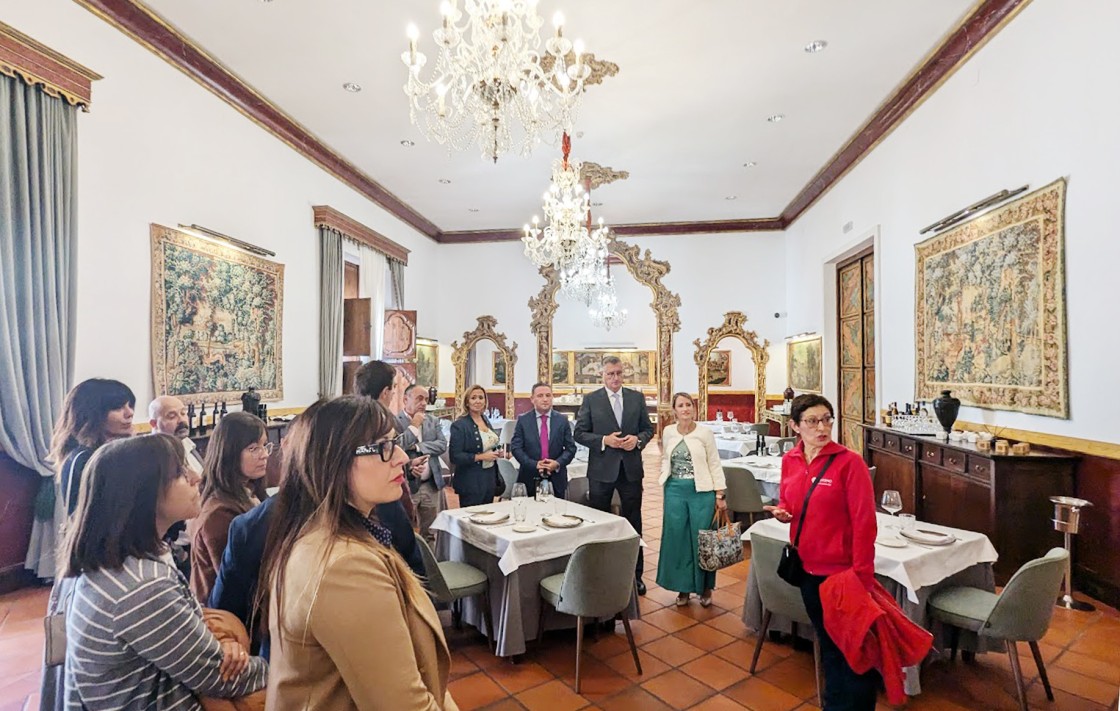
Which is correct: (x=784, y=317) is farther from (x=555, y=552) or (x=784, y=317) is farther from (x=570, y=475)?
(x=555, y=552)

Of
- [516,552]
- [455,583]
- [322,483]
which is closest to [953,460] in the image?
[516,552]

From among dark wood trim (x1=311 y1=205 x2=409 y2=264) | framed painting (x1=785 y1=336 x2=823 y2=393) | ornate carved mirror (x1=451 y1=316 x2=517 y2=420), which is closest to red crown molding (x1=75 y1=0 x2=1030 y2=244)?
Answer: dark wood trim (x1=311 y1=205 x2=409 y2=264)

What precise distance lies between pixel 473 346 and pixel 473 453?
8.42m

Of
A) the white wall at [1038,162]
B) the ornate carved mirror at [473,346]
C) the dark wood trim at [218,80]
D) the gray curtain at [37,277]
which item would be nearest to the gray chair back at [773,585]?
the white wall at [1038,162]

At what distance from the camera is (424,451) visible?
16.1 feet

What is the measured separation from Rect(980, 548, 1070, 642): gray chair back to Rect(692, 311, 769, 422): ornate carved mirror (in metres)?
9.15

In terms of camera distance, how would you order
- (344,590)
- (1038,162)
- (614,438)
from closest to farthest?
1. (344,590)
2. (1038,162)
3. (614,438)

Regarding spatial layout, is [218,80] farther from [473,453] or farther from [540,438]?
[540,438]

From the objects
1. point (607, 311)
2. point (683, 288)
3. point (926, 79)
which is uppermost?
point (926, 79)

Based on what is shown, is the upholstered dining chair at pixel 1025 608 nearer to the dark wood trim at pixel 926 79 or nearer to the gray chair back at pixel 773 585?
the gray chair back at pixel 773 585

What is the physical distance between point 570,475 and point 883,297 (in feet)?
15.1

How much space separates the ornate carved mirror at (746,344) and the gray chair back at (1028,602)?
9149 millimetres

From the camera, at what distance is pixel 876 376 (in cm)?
750

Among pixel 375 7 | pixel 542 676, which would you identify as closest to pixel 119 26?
pixel 375 7
